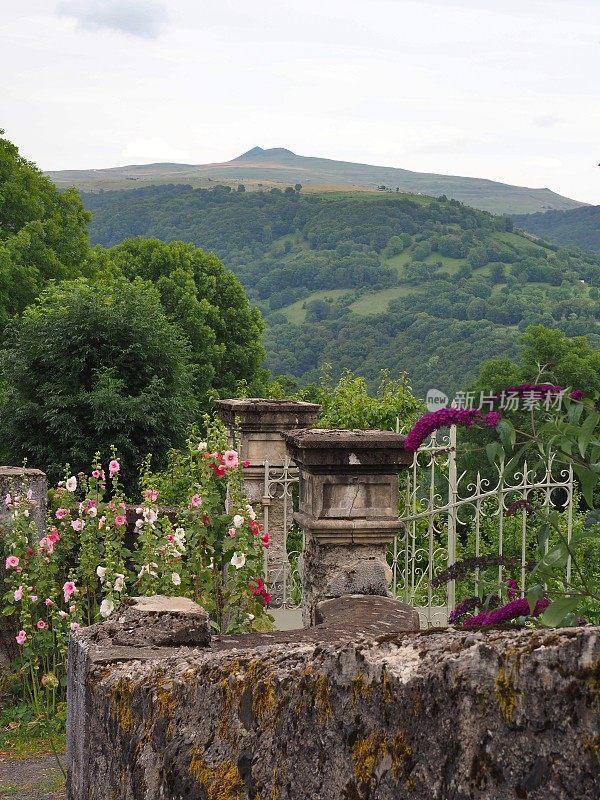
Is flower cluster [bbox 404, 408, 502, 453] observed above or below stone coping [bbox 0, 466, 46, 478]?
above

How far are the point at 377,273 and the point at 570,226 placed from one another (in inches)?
787

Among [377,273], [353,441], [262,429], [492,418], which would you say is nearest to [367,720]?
[492,418]

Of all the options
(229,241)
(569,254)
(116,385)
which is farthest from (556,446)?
(229,241)

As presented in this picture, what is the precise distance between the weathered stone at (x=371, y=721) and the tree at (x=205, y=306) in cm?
2881

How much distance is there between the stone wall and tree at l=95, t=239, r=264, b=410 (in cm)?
2874

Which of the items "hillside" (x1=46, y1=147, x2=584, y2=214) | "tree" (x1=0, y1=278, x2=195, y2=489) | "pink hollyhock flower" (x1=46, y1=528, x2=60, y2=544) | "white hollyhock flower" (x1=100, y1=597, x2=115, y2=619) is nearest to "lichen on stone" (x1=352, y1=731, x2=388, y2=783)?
"white hollyhock flower" (x1=100, y1=597, x2=115, y2=619)

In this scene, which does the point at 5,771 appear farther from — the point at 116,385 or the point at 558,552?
the point at 116,385

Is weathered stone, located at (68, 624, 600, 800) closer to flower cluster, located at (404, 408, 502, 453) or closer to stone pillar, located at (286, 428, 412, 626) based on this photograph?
flower cluster, located at (404, 408, 502, 453)

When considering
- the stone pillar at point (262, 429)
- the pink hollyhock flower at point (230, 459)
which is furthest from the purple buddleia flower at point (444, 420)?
the stone pillar at point (262, 429)

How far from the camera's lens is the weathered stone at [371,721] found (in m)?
1.46

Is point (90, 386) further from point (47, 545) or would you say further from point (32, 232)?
point (32, 232)

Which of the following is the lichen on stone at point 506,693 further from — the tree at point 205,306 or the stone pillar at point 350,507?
the tree at point 205,306

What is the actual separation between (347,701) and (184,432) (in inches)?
578

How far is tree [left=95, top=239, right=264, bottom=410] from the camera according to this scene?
32.8m
